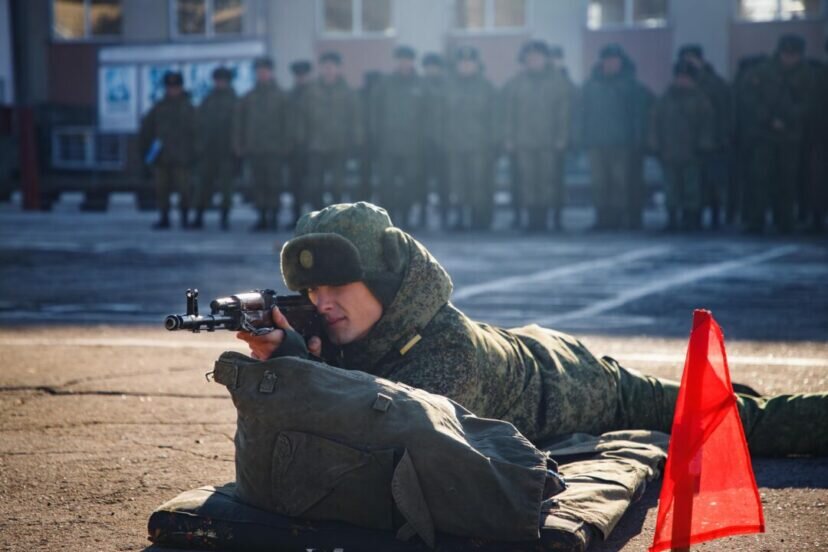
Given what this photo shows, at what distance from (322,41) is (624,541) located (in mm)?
25096

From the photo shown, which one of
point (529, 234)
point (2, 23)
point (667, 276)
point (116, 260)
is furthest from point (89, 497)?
point (2, 23)

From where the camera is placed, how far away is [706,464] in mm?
3258

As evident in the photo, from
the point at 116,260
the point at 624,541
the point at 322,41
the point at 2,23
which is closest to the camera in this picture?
the point at 624,541

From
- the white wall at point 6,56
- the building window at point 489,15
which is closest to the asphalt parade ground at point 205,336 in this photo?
the building window at point 489,15

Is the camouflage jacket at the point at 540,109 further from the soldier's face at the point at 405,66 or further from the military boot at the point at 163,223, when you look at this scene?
the military boot at the point at 163,223

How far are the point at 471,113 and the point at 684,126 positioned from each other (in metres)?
2.67

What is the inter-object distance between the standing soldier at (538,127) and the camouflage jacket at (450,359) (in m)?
12.2

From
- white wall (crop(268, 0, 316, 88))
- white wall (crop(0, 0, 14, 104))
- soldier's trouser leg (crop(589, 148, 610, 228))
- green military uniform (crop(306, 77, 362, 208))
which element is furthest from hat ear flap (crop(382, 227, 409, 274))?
white wall (crop(0, 0, 14, 104))

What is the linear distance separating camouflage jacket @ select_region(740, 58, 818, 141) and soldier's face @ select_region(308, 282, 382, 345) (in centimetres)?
1207

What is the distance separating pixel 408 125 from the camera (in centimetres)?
1706

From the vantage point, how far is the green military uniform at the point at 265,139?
58.1 ft

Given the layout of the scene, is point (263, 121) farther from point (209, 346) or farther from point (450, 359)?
point (450, 359)

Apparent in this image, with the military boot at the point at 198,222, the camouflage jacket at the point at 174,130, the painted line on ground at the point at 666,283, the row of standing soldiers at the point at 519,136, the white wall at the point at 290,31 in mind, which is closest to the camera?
the painted line on ground at the point at 666,283

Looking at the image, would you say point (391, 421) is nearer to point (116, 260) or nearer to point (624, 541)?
point (624, 541)
